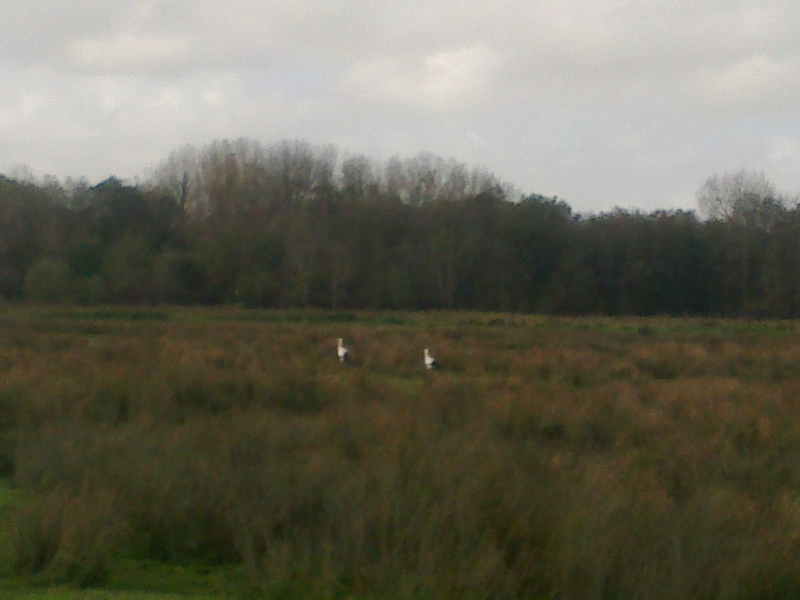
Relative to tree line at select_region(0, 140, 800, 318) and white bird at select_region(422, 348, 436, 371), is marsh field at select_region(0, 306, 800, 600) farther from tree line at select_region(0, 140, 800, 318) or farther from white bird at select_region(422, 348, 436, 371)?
tree line at select_region(0, 140, 800, 318)

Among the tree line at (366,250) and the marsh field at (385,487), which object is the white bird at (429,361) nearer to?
the marsh field at (385,487)

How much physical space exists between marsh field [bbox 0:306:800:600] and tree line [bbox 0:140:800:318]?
33259 millimetres

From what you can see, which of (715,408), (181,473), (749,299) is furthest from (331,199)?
(181,473)

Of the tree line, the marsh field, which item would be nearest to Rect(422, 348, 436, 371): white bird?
the marsh field

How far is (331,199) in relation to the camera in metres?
53.9

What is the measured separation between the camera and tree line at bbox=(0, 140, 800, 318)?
153 feet

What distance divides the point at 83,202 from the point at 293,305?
49.3ft

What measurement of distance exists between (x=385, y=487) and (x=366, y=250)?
44518 mm

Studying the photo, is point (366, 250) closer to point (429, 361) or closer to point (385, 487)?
point (429, 361)

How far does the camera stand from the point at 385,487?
633cm

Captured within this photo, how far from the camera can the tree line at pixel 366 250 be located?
1833 inches

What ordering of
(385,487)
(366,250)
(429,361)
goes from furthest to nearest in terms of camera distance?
(366,250), (429,361), (385,487)

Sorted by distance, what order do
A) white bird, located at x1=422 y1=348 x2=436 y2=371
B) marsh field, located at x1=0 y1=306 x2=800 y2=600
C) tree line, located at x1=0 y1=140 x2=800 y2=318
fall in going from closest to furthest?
1. marsh field, located at x1=0 y1=306 x2=800 y2=600
2. white bird, located at x1=422 y1=348 x2=436 y2=371
3. tree line, located at x1=0 y1=140 x2=800 y2=318

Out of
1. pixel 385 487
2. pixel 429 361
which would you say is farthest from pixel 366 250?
pixel 385 487
